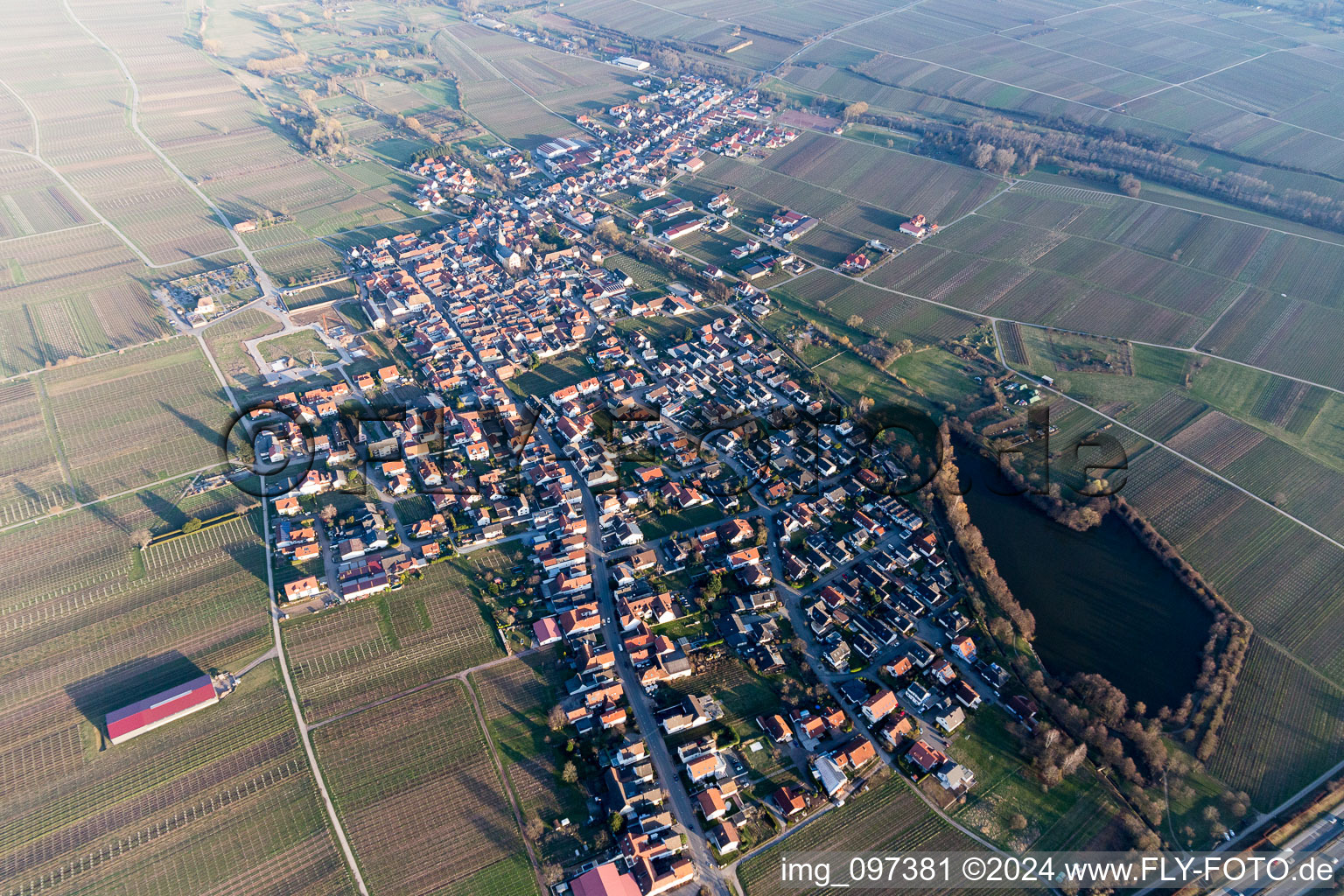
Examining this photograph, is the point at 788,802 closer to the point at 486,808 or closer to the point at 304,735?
the point at 486,808

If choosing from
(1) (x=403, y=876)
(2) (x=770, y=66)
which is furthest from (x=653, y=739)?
(2) (x=770, y=66)

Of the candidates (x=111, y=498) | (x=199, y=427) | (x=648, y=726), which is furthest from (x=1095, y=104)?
(x=111, y=498)

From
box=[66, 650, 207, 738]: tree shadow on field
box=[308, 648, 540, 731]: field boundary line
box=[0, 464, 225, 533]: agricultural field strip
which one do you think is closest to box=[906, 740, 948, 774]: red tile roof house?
box=[308, 648, 540, 731]: field boundary line

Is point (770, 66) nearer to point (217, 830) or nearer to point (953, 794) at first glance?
point (953, 794)

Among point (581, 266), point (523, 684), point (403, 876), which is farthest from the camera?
point (581, 266)

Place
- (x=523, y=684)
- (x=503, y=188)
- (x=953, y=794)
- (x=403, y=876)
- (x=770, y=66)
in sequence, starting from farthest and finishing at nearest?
(x=770, y=66)
(x=503, y=188)
(x=523, y=684)
(x=953, y=794)
(x=403, y=876)

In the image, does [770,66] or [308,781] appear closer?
[308,781]

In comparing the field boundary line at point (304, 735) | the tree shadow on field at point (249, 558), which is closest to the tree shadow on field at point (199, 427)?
the field boundary line at point (304, 735)

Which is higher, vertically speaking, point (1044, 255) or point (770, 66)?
point (770, 66)

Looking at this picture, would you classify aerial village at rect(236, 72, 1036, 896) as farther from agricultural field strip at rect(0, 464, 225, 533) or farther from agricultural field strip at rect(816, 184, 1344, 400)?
agricultural field strip at rect(816, 184, 1344, 400)
